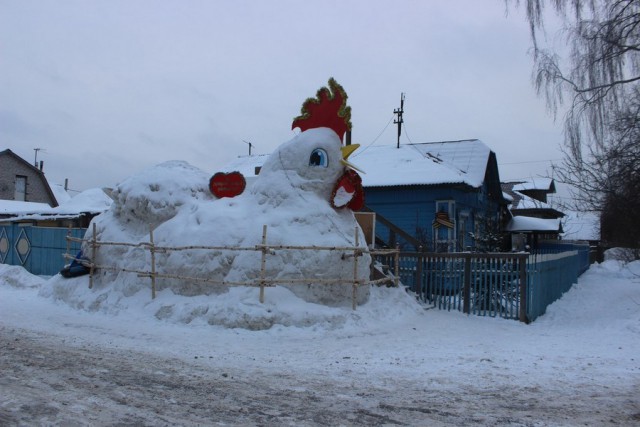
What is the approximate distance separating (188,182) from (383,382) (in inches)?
292

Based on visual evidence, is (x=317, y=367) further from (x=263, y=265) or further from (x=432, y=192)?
(x=432, y=192)

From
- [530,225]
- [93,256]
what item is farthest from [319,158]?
[530,225]

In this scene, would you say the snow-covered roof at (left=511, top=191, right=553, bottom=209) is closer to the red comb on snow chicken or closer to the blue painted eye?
the red comb on snow chicken

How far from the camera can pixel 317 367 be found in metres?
7.19

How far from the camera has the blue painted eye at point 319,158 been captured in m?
11.0

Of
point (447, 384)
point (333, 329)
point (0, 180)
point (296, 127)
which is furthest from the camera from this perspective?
point (0, 180)

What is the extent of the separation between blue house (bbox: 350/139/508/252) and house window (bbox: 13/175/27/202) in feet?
103

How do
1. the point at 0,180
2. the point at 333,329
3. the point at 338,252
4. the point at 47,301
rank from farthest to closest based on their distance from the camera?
the point at 0,180 → the point at 47,301 → the point at 338,252 → the point at 333,329

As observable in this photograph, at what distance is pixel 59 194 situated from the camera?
1992 inches

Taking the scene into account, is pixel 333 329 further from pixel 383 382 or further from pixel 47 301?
pixel 47 301

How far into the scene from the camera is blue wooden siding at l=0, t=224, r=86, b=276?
18.9 metres

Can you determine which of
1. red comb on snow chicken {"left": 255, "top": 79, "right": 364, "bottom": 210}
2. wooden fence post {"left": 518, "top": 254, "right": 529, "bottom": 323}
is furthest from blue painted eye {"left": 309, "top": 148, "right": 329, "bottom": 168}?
wooden fence post {"left": 518, "top": 254, "right": 529, "bottom": 323}

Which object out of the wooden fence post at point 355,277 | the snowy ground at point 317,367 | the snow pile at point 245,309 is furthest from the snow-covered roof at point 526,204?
the wooden fence post at point 355,277

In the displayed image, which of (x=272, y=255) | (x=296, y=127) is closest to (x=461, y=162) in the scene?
(x=296, y=127)
